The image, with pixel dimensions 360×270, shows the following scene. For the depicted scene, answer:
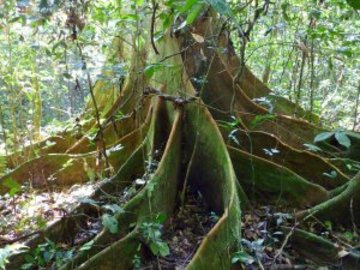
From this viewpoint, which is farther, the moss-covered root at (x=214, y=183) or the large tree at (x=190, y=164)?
the large tree at (x=190, y=164)

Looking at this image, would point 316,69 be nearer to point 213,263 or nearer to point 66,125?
point 66,125

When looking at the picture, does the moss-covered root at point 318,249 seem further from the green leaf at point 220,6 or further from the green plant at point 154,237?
the green leaf at point 220,6

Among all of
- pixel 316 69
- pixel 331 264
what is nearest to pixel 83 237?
pixel 331 264

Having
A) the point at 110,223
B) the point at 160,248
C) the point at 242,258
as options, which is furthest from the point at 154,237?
the point at 242,258

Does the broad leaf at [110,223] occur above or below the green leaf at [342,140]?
below

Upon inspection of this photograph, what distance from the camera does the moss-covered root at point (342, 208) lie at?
4.04m

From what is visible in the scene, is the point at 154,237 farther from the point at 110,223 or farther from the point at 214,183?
the point at 214,183

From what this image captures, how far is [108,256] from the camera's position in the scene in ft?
10.8

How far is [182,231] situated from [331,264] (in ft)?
4.17

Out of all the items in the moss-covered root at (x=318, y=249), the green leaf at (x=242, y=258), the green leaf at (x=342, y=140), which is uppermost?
the green leaf at (x=342, y=140)

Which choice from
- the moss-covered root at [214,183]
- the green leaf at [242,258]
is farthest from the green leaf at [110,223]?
the green leaf at [242,258]

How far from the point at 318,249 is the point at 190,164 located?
1.34 meters

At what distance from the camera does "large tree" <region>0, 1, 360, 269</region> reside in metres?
3.42

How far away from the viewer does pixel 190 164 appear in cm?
422
